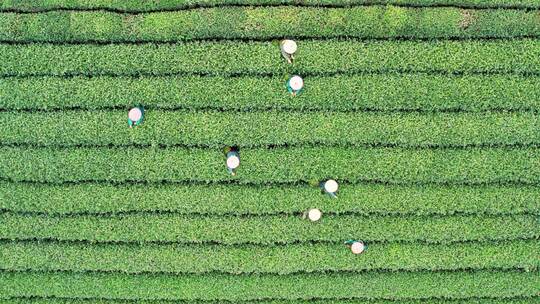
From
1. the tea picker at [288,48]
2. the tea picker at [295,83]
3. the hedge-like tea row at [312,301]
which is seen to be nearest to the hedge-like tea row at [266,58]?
the tea picker at [288,48]

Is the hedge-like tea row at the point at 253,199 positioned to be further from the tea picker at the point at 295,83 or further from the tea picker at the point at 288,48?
the tea picker at the point at 288,48

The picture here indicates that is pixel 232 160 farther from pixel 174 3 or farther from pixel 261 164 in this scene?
pixel 174 3

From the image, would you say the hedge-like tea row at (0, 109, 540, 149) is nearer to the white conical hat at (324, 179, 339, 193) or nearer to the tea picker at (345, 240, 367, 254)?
the white conical hat at (324, 179, 339, 193)

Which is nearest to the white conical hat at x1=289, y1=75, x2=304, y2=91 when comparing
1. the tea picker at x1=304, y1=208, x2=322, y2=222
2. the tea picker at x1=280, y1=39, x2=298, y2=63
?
the tea picker at x1=280, y1=39, x2=298, y2=63

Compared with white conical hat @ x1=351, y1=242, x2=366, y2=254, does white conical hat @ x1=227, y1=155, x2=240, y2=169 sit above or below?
above

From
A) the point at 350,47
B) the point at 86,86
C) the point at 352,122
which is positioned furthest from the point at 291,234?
the point at 86,86

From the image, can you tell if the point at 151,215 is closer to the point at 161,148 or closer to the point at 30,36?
the point at 161,148
